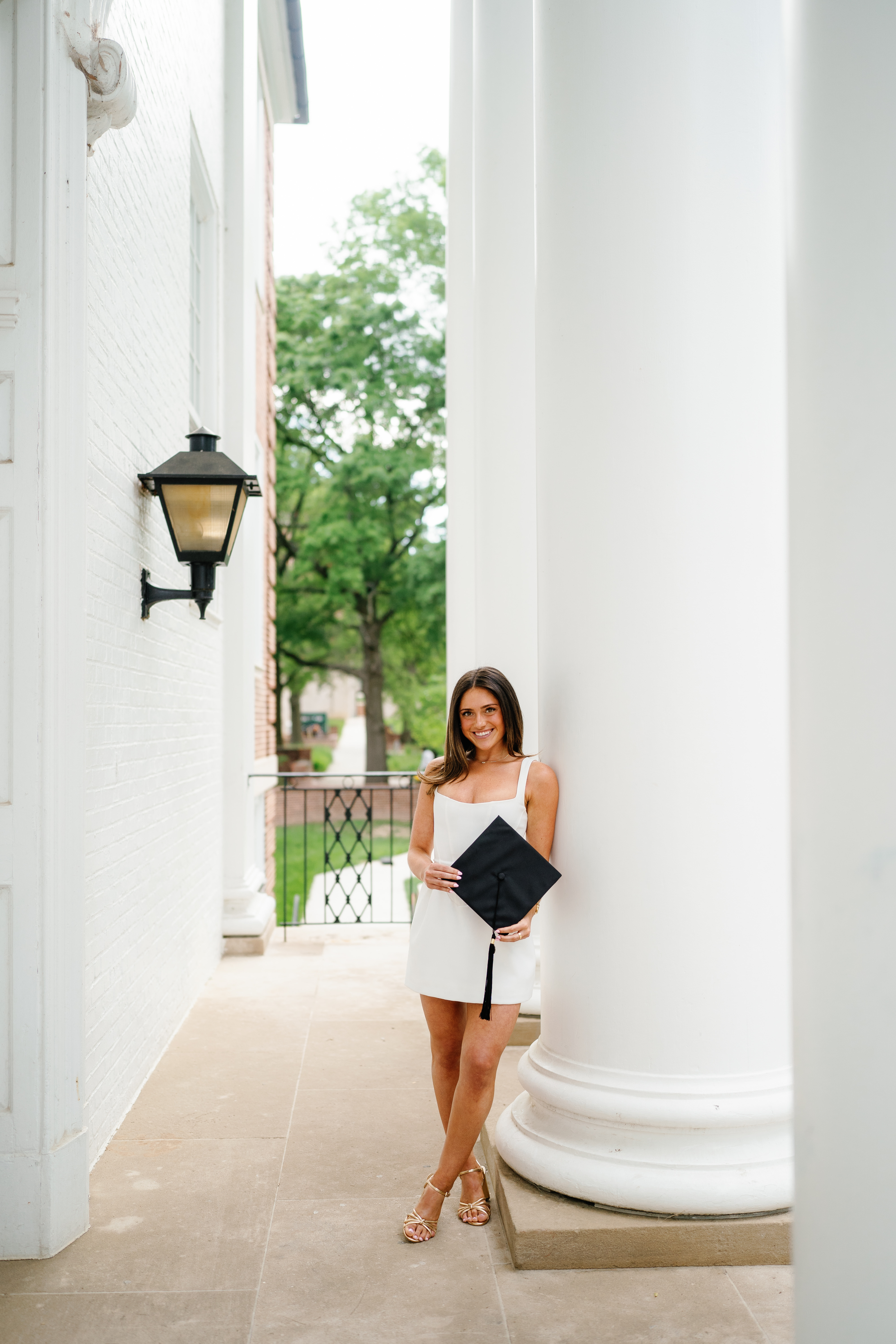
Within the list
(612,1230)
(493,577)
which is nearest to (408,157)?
(493,577)

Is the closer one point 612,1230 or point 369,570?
point 612,1230

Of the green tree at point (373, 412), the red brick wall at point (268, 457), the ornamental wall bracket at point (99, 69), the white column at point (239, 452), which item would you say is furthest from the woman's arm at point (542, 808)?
the green tree at point (373, 412)

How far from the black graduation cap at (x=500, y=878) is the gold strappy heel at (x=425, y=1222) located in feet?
1.91

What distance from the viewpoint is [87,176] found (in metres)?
4.10

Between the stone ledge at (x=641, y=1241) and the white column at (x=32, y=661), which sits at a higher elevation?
the white column at (x=32, y=661)

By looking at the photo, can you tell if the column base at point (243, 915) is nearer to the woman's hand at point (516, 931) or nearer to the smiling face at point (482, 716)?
the smiling face at point (482, 716)

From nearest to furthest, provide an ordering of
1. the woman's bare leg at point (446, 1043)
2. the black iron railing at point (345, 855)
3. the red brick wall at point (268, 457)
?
the woman's bare leg at point (446, 1043), the black iron railing at point (345, 855), the red brick wall at point (268, 457)

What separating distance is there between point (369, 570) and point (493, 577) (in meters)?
17.6

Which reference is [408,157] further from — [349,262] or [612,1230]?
[612,1230]

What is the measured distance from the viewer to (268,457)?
12500 mm

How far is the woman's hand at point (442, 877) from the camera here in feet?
11.0

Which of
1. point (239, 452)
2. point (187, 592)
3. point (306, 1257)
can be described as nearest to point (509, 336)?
point (187, 592)

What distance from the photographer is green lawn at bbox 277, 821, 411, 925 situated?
14531 mm

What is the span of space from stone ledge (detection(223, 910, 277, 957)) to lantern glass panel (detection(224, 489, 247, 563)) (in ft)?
13.0
